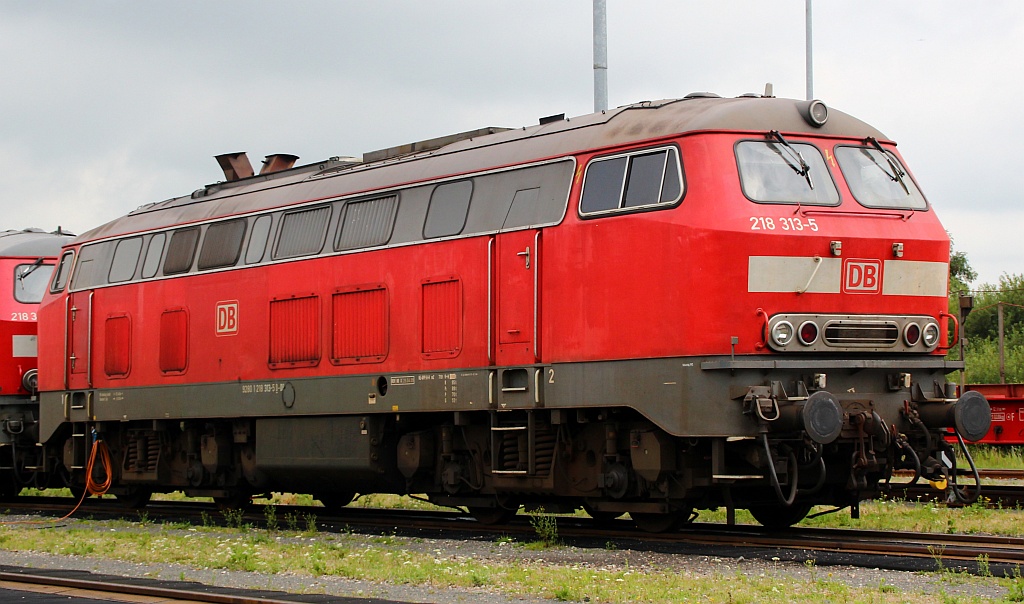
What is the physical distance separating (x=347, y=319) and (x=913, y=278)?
23.2 ft

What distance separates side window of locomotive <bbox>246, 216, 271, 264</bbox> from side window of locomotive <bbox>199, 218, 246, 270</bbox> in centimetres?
23

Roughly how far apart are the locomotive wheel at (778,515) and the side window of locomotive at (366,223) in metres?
5.55

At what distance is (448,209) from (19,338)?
11360 mm

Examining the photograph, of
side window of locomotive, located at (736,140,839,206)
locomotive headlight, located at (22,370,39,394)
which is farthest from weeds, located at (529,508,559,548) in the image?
locomotive headlight, located at (22,370,39,394)

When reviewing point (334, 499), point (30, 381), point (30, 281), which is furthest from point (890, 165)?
point (30, 281)

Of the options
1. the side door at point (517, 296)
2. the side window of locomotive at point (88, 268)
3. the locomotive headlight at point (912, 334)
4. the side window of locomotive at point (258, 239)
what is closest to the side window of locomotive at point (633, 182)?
the side door at point (517, 296)

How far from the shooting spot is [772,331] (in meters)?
13.0

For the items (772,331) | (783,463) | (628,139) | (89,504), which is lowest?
(89,504)

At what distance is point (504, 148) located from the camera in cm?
1562

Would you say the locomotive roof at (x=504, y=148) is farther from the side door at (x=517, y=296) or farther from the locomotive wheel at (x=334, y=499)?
the locomotive wheel at (x=334, y=499)

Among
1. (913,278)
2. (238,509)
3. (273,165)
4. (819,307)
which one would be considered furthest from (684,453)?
(273,165)

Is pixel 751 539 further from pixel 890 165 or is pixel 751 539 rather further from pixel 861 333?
Result: pixel 890 165

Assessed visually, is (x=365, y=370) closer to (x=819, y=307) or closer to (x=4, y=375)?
(x=819, y=307)

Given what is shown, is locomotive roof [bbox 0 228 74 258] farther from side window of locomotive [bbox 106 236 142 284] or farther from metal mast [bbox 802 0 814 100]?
metal mast [bbox 802 0 814 100]
